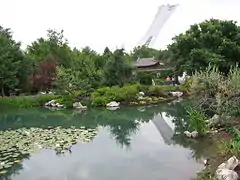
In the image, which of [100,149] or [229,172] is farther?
[100,149]

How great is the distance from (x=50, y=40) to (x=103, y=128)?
1065 inches

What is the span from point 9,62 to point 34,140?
14.5m

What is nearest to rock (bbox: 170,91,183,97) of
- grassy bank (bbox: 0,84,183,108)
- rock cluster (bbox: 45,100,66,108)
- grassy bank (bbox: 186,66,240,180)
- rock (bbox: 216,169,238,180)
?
grassy bank (bbox: 0,84,183,108)

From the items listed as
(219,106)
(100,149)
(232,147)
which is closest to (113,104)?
(219,106)

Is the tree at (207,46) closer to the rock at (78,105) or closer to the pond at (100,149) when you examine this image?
the rock at (78,105)

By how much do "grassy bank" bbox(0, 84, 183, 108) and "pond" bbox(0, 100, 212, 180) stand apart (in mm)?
5477

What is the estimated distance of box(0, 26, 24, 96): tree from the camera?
947 inches

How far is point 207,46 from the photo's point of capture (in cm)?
2783

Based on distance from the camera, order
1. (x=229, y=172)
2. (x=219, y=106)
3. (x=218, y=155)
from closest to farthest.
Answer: (x=229, y=172), (x=218, y=155), (x=219, y=106)

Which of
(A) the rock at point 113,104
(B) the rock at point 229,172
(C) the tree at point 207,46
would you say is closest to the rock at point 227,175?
(B) the rock at point 229,172

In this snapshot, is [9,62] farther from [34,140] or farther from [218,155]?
[218,155]

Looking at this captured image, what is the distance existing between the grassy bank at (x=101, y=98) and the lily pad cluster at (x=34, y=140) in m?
8.22

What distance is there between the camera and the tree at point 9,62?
24062mm

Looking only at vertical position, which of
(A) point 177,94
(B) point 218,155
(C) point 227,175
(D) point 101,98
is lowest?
(A) point 177,94
